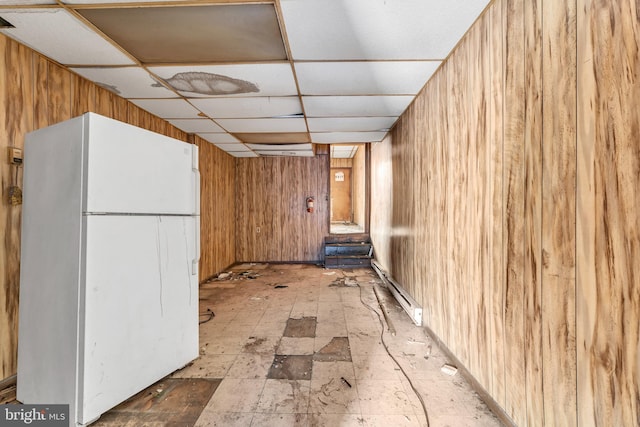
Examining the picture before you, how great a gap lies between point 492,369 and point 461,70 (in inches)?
85.7

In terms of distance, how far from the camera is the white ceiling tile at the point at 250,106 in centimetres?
313

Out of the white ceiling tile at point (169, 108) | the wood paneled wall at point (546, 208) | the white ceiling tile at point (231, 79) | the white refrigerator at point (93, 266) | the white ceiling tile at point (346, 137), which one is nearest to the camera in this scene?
the wood paneled wall at point (546, 208)

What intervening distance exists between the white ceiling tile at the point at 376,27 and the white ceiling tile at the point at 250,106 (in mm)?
980

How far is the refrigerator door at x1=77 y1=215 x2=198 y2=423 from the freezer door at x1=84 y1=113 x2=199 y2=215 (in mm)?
91

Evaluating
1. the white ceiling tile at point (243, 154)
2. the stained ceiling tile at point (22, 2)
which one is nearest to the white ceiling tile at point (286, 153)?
the white ceiling tile at point (243, 154)

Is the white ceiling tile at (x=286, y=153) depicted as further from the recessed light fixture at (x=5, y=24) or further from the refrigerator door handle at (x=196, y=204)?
the recessed light fixture at (x=5, y=24)

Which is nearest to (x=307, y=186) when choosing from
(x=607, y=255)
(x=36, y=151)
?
(x=36, y=151)

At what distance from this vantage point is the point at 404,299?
352cm

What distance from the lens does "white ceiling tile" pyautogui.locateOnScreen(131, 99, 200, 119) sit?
318cm

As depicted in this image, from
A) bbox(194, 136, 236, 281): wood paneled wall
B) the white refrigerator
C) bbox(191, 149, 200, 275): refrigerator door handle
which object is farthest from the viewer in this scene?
bbox(194, 136, 236, 281): wood paneled wall

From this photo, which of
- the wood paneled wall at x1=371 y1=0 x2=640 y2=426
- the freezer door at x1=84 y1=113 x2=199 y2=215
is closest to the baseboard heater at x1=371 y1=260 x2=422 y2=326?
the wood paneled wall at x1=371 y1=0 x2=640 y2=426

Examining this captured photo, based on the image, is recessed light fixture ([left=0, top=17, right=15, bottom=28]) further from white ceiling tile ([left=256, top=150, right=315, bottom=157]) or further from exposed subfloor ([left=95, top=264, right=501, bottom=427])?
white ceiling tile ([left=256, top=150, right=315, bottom=157])

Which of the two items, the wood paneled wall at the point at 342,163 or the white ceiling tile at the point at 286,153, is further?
the wood paneled wall at the point at 342,163

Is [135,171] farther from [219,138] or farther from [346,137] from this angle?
[346,137]
